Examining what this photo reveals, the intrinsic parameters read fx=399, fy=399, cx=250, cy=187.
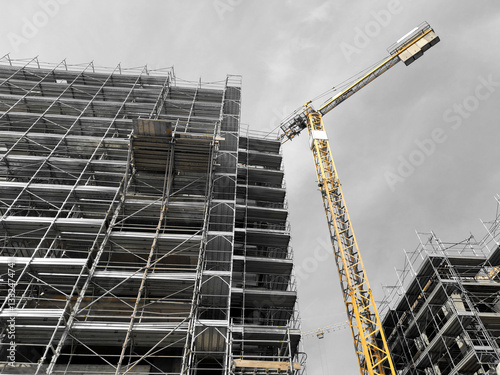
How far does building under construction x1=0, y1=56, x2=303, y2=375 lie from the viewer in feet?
48.5

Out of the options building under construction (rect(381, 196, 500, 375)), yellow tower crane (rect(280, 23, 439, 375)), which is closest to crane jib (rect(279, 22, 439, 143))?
yellow tower crane (rect(280, 23, 439, 375))

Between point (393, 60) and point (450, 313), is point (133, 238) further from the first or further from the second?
point (393, 60)

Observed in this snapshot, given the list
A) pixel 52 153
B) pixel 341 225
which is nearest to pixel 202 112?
pixel 52 153

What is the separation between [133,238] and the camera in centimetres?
1744

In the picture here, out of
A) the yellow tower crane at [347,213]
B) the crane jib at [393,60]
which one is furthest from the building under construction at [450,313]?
the crane jib at [393,60]

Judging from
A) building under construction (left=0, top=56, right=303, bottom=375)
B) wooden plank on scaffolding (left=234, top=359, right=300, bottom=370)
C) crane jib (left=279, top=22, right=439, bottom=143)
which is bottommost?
wooden plank on scaffolding (left=234, top=359, right=300, bottom=370)

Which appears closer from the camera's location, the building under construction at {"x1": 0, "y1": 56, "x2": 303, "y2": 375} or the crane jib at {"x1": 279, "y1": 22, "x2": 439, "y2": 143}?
the building under construction at {"x1": 0, "y1": 56, "x2": 303, "y2": 375}

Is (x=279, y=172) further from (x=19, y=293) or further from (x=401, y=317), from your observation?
(x=19, y=293)

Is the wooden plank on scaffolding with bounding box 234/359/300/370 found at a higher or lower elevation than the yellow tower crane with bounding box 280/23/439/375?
lower

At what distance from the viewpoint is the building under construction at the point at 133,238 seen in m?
14.8

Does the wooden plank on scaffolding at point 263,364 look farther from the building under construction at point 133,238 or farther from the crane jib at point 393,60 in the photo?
the crane jib at point 393,60

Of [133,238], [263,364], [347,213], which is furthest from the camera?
[347,213]

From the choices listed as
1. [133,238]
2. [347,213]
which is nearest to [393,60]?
[347,213]

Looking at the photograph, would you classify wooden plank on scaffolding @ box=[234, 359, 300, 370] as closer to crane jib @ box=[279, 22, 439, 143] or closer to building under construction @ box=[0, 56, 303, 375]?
building under construction @ box=[0, 56, 303, 375]
